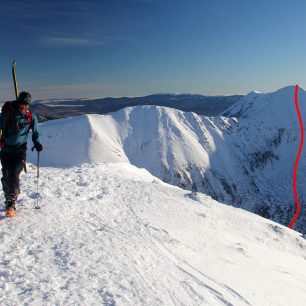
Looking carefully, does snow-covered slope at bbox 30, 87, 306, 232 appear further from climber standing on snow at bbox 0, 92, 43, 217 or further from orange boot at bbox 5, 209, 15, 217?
orange boot at bbox 5, 209, 15, 217

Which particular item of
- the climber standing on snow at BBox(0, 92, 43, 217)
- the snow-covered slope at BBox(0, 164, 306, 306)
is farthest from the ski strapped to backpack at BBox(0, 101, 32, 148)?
the snow-covered slope at BBox(0, 164, 306, 306)

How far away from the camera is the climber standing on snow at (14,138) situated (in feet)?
31.3

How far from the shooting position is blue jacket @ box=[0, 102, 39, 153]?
9.59 m

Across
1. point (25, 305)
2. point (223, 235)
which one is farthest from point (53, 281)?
point (223, 235)

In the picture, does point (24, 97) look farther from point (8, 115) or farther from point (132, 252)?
point (132, 252)

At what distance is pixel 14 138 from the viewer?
979 centimetres

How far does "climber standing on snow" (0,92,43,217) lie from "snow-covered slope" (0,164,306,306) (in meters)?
0.85

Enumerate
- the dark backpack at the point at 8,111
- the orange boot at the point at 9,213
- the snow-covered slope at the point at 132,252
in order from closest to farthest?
the snow-covered slope at the point at 132,252 → the dark backpack at the point at 8,111 → the orange boot at the point at 9,213

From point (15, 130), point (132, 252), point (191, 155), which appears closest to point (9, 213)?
point (15, 130)

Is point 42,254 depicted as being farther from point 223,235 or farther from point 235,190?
point 235,190

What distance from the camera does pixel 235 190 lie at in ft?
557

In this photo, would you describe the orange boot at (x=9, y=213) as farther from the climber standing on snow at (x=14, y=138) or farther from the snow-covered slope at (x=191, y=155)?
the snow-covered slope at (x=191, y=155)

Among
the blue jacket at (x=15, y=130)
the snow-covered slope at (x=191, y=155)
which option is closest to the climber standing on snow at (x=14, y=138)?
the blue jacket at (x=15, y=130)

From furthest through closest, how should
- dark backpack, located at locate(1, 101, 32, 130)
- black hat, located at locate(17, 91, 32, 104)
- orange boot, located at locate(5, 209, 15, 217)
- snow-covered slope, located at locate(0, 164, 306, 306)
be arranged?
orange boot, located at locate(5, 209, 15, 217) → dark backpack, located at locate(1, 101, 32, 130) → black hat, located at locate(17, 91, 32, 104) → snow-covered slope, located at locate(0, 164, 306, 306)
